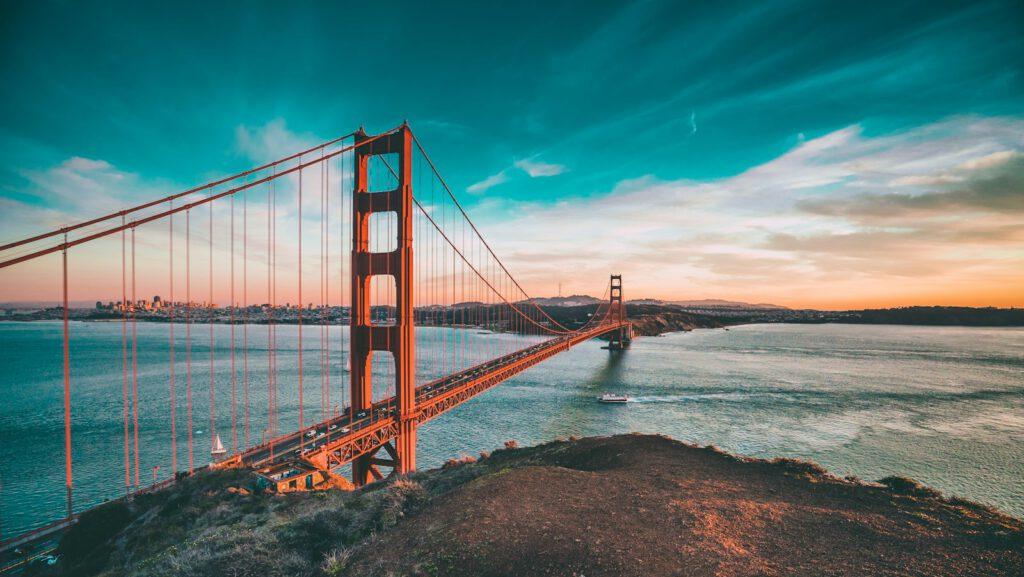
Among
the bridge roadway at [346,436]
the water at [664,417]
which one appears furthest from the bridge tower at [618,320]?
the bridge roadway at [346,436]

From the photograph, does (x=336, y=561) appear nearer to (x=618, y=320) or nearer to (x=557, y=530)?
(x=557, y=530)

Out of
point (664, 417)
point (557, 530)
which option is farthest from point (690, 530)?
point (664, 417)

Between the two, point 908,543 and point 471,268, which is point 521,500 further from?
point 471,268

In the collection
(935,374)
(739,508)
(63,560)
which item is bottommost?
(935,374)

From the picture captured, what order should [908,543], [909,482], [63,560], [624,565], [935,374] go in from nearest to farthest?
[624,565]
[908,543]
[63,560]
[909,482]
[935,374]

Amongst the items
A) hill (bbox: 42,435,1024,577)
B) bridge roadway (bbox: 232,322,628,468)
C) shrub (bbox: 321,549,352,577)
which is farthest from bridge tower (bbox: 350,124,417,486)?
shrub (bbox: 321,549,352,577)

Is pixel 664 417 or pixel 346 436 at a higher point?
pixel 346 436

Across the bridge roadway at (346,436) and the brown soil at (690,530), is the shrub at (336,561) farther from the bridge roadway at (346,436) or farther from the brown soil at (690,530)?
the bridge roadway at (346,436)

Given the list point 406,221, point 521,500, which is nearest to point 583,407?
point 406,221
